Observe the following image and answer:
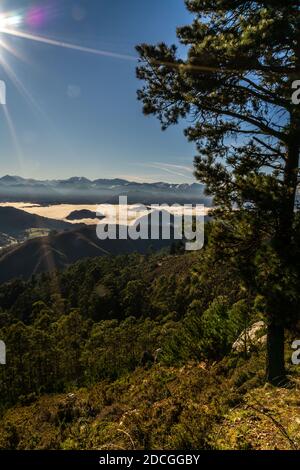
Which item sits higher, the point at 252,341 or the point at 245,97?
the point at 245,97

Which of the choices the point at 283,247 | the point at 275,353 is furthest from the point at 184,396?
the point at 283,247

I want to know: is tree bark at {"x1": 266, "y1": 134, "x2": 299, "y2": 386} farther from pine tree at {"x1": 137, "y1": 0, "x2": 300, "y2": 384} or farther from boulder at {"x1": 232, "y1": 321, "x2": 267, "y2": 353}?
boulder at {"x1": 232, "y1": 321, "x2": 267, "y2": 353}

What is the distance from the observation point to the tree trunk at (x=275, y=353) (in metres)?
10.4

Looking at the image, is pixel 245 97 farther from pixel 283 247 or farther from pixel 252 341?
pixel 252 341

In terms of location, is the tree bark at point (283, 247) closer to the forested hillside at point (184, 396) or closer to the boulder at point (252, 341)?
the forested hillside at point (184, 396)

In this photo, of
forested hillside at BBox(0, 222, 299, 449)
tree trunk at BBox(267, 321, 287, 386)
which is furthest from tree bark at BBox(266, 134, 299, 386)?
forested hillside at BBox(0, 222, 299, 449)

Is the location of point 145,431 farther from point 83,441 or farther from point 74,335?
point 74,335

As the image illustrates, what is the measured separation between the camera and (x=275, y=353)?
1055 cm

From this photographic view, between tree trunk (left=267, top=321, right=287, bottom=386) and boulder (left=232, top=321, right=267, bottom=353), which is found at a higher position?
tree trunk (left=267, top=321, right=287, bottom=386)

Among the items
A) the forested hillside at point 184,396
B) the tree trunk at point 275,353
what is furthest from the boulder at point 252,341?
the tree trunk at point 275,353

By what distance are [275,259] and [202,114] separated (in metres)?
5.09

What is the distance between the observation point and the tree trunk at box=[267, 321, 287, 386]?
10375mm

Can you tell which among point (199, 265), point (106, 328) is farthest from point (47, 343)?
point (199, 265)
